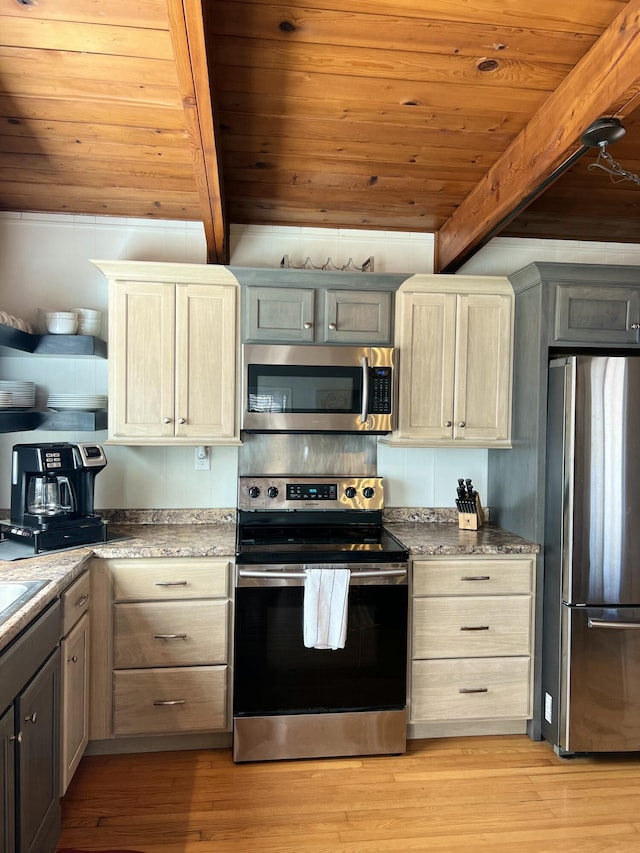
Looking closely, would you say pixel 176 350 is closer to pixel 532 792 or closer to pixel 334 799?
pixel 334 799

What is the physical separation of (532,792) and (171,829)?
4.56 ft

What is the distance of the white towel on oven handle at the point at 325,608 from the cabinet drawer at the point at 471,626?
14.6 inches

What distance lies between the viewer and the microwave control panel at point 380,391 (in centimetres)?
276

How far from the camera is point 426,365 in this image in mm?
2840

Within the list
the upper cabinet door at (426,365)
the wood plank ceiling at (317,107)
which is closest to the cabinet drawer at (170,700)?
the upper cabinet door at (426,365)

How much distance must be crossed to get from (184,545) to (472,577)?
4.22ft

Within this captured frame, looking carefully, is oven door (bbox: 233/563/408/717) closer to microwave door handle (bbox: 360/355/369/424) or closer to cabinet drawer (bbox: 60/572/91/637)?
cabinet drawer (bbox: 60/572/91/637)

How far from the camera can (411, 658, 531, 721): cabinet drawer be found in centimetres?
258

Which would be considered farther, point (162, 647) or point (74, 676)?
point (162, 647)

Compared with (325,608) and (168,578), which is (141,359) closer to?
(168,578)

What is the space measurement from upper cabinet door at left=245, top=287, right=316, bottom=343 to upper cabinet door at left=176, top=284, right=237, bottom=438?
3.6 inches

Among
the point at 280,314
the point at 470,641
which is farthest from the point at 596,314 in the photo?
the point at 470,641

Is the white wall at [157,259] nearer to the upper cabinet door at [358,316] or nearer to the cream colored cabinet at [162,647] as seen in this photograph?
the upper cabinet door at [358,316]

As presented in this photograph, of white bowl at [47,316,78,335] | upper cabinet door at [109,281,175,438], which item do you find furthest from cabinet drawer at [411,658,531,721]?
white bowl at [47,316,78,335]
